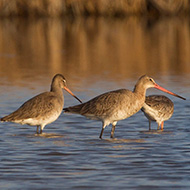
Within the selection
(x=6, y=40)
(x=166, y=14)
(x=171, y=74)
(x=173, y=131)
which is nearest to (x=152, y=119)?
(x=173, y=131)

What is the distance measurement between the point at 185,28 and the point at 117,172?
24.2 meters

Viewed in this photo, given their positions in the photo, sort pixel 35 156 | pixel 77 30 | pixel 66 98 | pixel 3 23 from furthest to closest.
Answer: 1. pixel 3 23
2. pixel 77 30
3. pixel 66 98
4. pixel 35 156

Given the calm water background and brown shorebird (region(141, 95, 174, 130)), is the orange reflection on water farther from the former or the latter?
brown shorebird (region(141, 95, 174, 130))

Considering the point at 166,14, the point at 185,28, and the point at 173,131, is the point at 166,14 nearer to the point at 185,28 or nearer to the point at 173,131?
the point at 185,28

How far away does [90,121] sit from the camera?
11180mm

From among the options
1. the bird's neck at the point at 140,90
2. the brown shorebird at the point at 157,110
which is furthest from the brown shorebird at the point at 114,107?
the brown shorebird at the point at 157,110

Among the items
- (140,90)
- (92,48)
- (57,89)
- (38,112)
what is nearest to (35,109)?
(38,112)

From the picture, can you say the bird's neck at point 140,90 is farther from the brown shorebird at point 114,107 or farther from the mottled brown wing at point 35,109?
the mottled brown wing at point 35,109

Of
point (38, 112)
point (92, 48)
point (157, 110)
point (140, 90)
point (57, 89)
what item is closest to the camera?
point (38, 112)

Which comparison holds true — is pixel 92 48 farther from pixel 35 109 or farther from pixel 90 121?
pixel 35 109

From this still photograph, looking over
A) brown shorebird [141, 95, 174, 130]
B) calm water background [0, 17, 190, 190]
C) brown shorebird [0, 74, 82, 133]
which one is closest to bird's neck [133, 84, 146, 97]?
brown shorebird [141, 95, 174, 130]

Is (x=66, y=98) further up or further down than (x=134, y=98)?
further down

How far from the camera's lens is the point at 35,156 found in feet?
27.3

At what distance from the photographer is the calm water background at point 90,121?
290 inches
